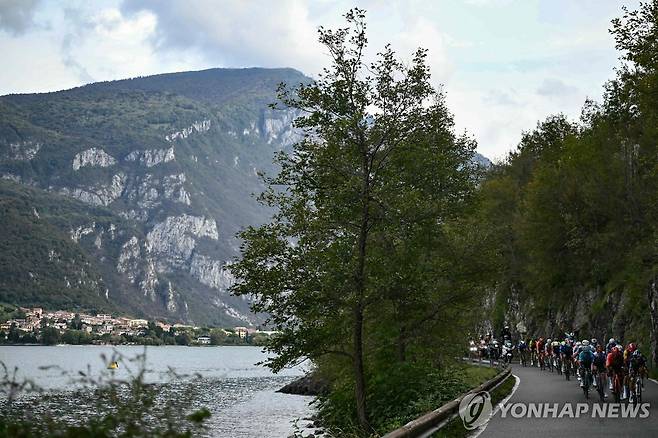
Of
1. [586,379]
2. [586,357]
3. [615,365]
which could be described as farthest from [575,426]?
[586,357]

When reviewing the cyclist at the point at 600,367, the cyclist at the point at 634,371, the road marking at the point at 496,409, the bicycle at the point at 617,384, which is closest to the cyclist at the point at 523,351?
the road marking at the point at 496,409

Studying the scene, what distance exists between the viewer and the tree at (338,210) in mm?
22781

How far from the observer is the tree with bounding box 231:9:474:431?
22.8 metres

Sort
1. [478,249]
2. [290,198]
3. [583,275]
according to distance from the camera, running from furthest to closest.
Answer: [583,275]
[478,249]
[290,198]

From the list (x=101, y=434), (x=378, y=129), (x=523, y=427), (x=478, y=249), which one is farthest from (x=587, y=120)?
(x=101, y=434)

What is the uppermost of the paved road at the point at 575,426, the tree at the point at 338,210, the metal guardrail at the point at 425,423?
the tree at the point at 338,210

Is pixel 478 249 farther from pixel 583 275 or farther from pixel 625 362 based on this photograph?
pixel 583 275

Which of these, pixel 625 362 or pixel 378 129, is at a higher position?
pixel 378 129

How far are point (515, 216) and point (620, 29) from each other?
135 feet

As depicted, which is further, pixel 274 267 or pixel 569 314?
pixel 569 314

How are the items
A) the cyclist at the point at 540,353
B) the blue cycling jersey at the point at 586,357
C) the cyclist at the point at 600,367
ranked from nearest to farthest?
1. the cyclist at the point at 600,367
2. the blue cycling jersey at the point at 586,357
3. the cyclist at the point at 540,353

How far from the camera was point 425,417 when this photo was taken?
14.2 metres

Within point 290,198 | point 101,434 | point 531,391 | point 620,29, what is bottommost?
point 531,391

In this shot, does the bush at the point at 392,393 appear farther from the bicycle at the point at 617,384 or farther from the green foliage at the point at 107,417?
the green foliage at the point at 107,417
